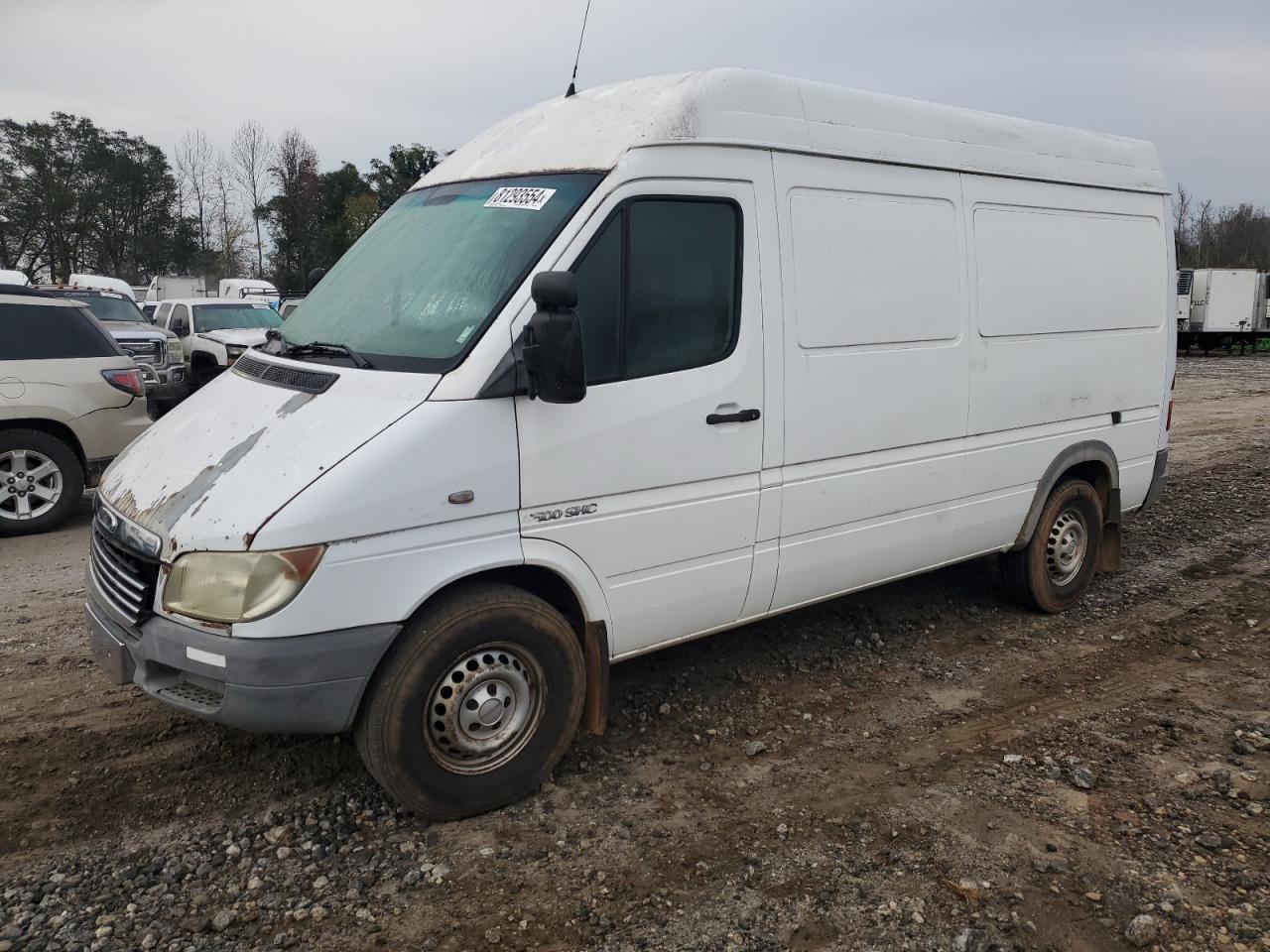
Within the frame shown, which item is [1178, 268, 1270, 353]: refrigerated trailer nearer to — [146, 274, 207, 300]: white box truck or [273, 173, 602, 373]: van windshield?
[273, 173, 602, 373]: van windshield

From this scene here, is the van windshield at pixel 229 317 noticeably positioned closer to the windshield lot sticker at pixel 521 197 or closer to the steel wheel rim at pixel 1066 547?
the windshield lot sticker at pixel 521 197

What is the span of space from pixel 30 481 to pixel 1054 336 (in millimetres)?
7733

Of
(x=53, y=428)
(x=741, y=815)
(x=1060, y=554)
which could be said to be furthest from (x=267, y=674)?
(x=53, y=428)

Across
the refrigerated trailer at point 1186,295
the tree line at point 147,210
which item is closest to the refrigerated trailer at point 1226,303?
the refrigerated trailer at point 1186,295

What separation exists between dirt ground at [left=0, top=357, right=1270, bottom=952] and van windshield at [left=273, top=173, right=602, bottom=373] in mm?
1790

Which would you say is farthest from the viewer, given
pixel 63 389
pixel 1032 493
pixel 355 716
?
pixel 63 389

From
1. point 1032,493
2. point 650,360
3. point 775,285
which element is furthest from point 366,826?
point 1032,493

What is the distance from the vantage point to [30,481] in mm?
7980

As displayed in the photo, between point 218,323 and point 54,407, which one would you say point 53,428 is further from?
point 218,323

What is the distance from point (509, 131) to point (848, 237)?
1.63 metres

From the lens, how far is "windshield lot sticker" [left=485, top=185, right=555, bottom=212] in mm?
3889

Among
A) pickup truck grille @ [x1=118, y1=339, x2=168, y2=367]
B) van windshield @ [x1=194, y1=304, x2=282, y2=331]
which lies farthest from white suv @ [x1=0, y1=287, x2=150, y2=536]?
van windshield @ [x1=194, y1=304, x2=282, y2=331]

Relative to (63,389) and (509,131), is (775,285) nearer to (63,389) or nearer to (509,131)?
(509,131)

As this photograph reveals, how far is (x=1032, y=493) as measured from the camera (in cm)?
576
